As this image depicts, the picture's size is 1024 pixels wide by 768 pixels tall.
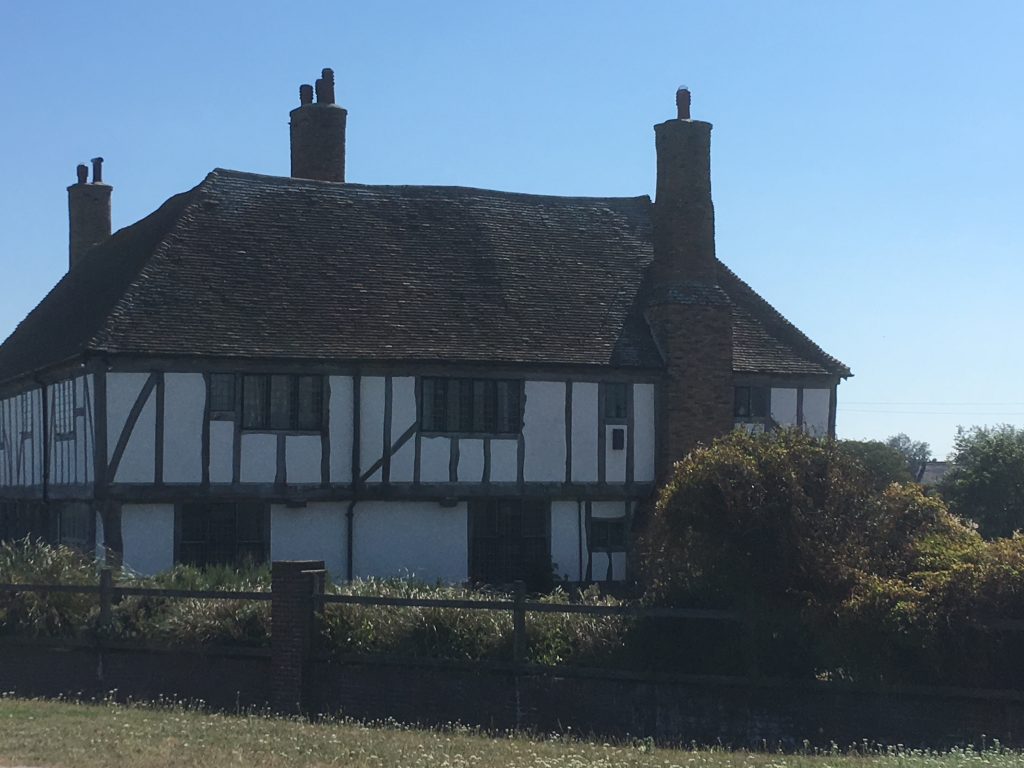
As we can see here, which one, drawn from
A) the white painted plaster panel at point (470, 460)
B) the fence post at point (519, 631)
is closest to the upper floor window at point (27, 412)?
the white painted plaster panel at point (470, 460)

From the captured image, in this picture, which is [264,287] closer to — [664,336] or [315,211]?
[315,211]

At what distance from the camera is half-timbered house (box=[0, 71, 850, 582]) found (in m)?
24.2

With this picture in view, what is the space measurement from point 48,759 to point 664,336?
17.9 m

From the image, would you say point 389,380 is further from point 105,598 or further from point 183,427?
point 105,598

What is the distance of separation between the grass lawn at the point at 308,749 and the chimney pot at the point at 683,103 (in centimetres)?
1695

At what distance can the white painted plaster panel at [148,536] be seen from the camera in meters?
23.7

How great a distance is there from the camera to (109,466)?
23484mm

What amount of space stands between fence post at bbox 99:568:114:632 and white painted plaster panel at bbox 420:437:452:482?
8.95 metres

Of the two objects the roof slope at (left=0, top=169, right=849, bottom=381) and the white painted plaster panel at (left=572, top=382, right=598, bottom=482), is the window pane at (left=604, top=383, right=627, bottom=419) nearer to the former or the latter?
the white painted plaster panel at (left=572, top=382, right=598, bottom=482)

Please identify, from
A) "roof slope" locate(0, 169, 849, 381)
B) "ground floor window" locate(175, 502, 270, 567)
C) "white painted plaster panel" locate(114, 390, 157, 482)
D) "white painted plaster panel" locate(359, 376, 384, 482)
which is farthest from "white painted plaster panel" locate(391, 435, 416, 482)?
"white painted plaster panel" locate(114, 390, 157, 482)

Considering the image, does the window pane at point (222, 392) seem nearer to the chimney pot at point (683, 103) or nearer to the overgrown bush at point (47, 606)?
the overgrown bush at point (47, 606)

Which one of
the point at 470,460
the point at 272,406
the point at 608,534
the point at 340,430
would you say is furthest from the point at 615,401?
the point at 272,406

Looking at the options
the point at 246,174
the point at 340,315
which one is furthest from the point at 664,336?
the point at 246,174

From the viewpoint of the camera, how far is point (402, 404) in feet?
83.9
